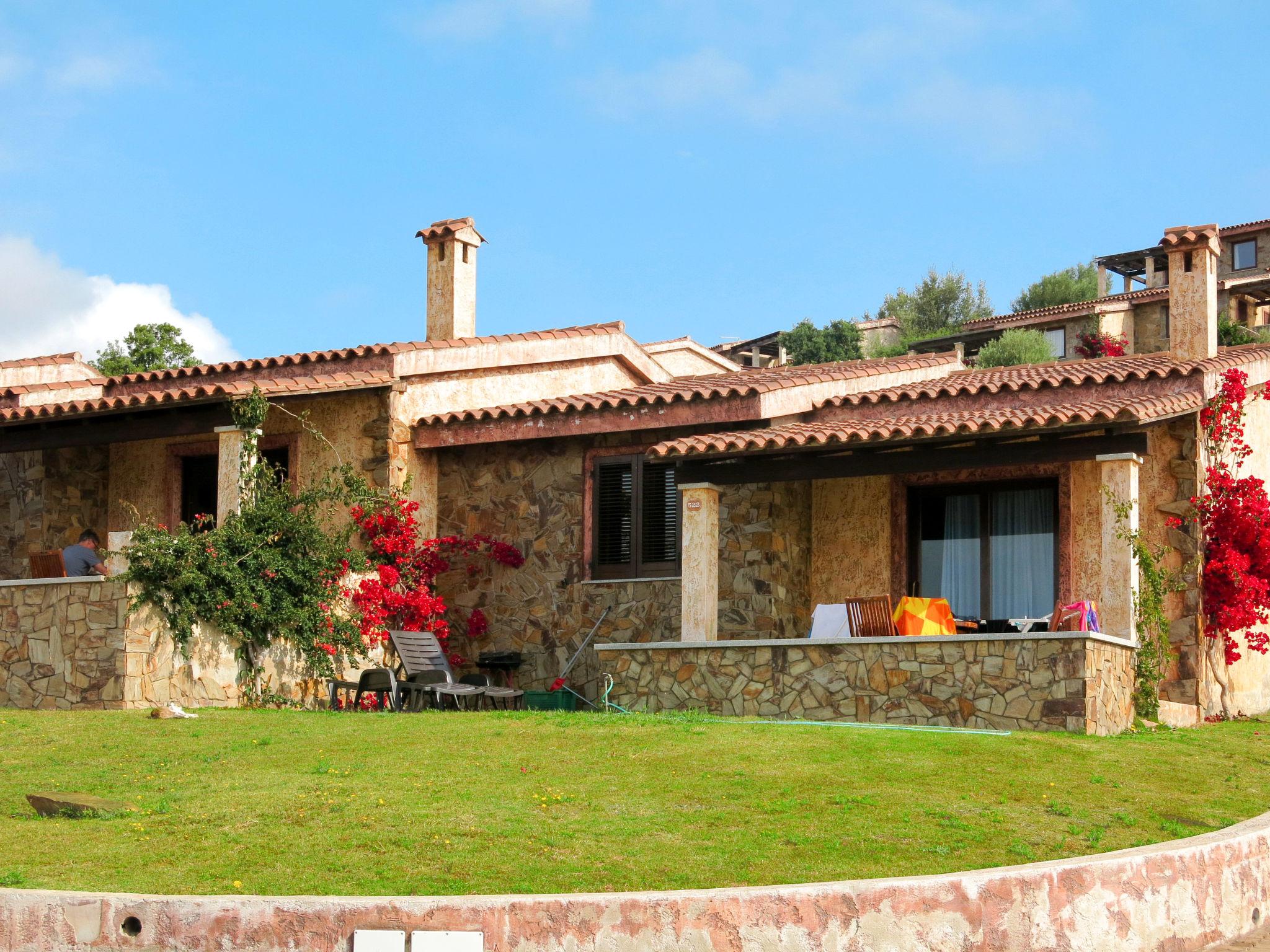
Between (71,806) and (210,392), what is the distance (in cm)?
811

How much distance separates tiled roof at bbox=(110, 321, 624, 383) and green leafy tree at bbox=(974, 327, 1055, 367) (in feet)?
98.9

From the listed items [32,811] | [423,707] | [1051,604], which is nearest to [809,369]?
[1051,604]

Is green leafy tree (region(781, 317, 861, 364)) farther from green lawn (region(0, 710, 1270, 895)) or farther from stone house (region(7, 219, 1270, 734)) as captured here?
green lawn (region(0, 710, 1270, 895))

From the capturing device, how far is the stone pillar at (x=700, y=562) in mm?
15422

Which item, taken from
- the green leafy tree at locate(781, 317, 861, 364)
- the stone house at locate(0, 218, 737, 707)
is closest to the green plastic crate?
the stone house at locate(0, 218, 737, 707)

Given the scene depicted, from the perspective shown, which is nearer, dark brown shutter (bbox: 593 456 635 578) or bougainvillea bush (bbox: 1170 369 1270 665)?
bougainvillea bush (bbox: 1170 369 1270 665)

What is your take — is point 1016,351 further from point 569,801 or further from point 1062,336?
point 569,801

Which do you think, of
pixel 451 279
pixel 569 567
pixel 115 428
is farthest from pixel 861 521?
pixel 115 428

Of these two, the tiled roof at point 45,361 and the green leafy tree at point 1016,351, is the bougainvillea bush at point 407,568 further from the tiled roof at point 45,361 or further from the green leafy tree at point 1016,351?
the green leafy tree at point 1016,351

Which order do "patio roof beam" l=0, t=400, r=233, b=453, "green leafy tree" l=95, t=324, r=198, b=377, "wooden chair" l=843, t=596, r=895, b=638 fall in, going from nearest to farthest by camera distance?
1. "wooden chair" l=843, t=596, r=895, b=638
2. "patio roof beam" l=0, t=400, r=233, b=453
3. "green leafy tree" l=95, t=324, r=198, b=377

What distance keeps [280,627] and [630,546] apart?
426 cm

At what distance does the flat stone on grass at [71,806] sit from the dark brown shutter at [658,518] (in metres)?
9.01

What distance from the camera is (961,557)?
1650 cm

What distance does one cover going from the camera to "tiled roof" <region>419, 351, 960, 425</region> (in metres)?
17.0
